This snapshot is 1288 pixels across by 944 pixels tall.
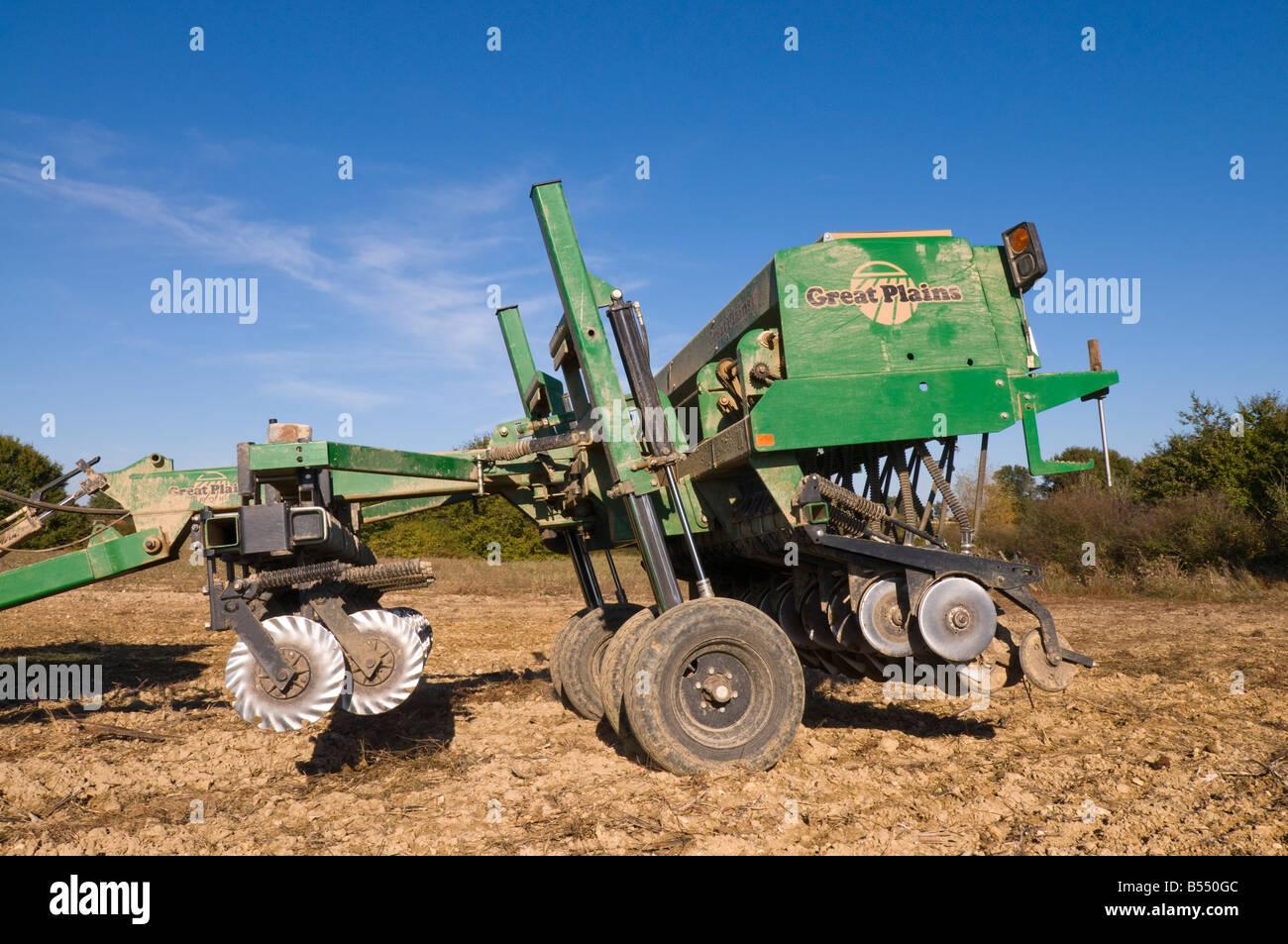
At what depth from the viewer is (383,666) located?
17.5 ft

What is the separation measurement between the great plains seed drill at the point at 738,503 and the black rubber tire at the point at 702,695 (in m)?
0.01

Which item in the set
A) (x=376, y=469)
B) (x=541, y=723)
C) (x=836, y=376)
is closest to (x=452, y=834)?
(x=376, y=469)

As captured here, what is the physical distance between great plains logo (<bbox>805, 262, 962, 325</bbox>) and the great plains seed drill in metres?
0.01

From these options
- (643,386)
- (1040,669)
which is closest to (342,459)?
(643,386)

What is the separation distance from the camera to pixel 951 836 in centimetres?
445

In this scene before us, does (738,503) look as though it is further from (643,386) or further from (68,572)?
(68,572)

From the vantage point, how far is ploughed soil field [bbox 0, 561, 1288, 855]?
4.50m

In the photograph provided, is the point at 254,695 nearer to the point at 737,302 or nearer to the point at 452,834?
the point at 452,834

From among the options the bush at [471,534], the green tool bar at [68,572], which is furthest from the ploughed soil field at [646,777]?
the bush at [471,534]

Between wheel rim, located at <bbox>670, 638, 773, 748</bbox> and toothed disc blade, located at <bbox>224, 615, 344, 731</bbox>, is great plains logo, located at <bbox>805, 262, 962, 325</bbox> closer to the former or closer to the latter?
wheel rim, located at <bbox>670, 638, 773, 748</bbox>

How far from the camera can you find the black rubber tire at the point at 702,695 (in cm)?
529

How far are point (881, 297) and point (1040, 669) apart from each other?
2669mm

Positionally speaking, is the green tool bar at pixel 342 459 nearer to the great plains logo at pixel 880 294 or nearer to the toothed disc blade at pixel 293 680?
the toothed disc blade at pixel 293 680

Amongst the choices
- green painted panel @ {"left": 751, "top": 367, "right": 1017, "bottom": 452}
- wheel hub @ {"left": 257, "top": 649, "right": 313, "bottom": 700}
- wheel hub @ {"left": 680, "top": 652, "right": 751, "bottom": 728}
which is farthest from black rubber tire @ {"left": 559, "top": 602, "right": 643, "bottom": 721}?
wheel hub @ {"left": 257, "top": 649, "right": 313, "bottom": 700}
